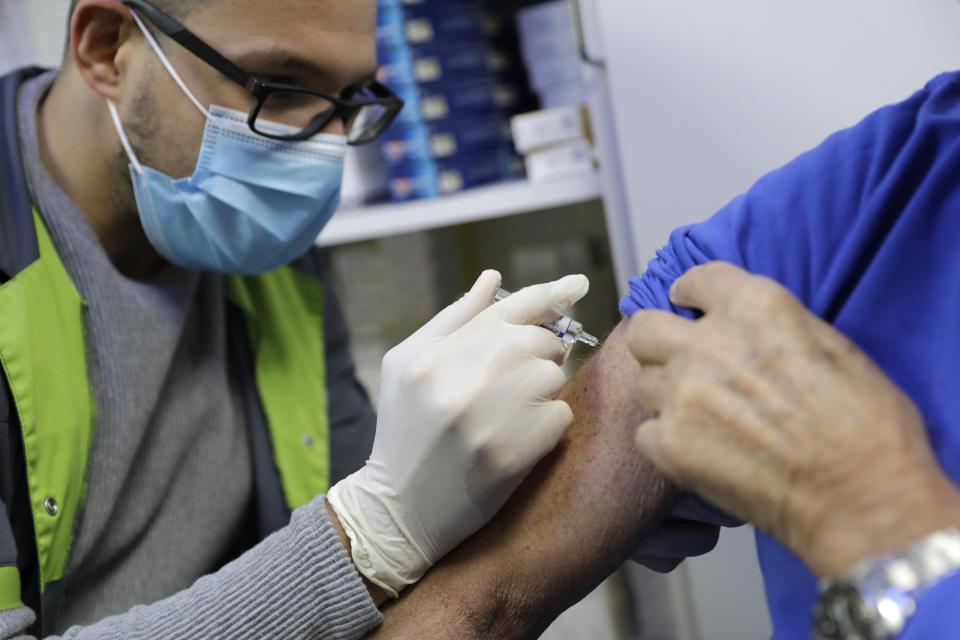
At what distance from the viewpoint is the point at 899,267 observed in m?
0.66

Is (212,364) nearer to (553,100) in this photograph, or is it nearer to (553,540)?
(553,540)

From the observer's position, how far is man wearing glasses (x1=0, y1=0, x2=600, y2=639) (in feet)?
2.53

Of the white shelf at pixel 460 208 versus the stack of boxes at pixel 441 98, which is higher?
the stack of boxes at pixel 441 98

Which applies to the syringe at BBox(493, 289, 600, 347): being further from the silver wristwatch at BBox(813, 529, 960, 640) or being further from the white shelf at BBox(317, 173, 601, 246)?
the white shelf at BBox(317, 173, 601, 246)

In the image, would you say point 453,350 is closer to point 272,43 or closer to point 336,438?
point 272,43

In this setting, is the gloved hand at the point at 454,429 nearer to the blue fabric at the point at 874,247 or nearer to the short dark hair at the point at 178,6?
the blue fabric at the point at 874,247

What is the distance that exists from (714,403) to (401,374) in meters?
0.30

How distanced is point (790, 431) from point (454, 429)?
0.96 feet

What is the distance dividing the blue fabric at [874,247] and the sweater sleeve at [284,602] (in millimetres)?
376

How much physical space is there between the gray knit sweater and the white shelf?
0.30 meters

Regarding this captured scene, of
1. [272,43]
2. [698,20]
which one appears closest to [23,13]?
[272,43]

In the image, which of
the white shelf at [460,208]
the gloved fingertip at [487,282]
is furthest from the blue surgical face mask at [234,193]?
the gloved fingertip at [487,282]

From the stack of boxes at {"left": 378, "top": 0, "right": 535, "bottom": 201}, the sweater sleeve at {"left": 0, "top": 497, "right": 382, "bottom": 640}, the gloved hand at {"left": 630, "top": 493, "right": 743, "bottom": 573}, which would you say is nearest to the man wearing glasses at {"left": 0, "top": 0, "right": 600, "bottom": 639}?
the sweater sleeve at {"left": 0, "top": 497, "right": 382, "bottom": 640}

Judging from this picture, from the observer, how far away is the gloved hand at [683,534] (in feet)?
2.62
